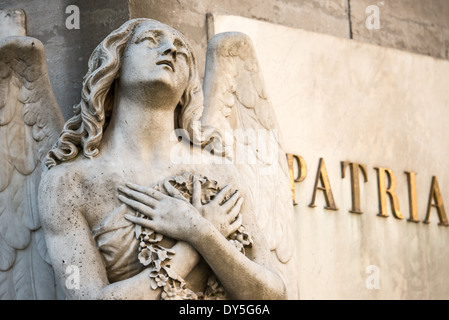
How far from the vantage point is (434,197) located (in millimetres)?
8023

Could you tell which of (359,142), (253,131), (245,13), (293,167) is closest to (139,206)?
(253,131)

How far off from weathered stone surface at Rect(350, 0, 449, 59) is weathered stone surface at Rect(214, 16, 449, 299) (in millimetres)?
133

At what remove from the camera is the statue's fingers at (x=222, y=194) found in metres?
5.96

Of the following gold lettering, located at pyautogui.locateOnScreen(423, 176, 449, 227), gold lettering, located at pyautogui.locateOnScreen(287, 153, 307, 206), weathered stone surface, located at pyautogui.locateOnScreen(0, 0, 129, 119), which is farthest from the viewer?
gold lettering, located at pyautogui.locateOnScreen(423, 176, 449, 227)

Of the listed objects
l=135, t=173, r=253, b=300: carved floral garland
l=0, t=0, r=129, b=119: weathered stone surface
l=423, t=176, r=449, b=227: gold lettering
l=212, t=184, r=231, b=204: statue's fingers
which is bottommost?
l=135, t=173, r=253, b=300: carved floral garland

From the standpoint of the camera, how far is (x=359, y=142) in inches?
306

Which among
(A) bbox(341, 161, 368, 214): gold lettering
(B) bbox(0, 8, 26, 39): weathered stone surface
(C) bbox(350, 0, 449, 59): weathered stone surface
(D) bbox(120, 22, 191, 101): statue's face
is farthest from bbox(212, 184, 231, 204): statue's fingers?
(C) bbox(350, 0, 449, 59): weathered stone surface

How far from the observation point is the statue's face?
19.4 ft

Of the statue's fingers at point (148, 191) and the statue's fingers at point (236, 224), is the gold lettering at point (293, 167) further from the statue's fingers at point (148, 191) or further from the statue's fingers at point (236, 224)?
the statue's fingers at point (148, 191)

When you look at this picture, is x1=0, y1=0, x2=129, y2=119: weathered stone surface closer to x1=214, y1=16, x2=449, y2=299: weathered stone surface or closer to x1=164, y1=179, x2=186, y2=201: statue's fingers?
x1=214, y1=16, x2=449, y2=299: weathered stone surface

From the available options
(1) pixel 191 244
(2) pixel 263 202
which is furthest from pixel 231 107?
(1) pixel 191 244

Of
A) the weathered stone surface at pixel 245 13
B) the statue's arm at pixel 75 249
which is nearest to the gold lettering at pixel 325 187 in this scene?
the weathered stone surface at pixel 245 13

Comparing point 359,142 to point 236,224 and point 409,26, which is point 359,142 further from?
point 236,224

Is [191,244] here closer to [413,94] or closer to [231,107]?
[231,107]
